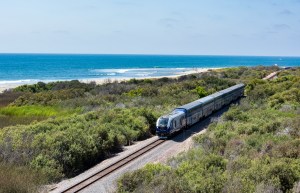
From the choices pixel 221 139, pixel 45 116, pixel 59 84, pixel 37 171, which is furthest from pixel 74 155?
pixel 59 84

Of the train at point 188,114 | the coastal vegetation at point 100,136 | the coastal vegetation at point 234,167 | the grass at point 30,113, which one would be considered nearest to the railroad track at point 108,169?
the train at point 188,114

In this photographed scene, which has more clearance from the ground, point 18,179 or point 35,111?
point 18,179

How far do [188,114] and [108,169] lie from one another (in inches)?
482

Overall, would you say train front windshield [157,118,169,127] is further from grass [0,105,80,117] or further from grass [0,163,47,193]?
grass [0,105,80,117]

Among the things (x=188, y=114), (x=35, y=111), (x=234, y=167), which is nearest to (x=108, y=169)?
(x=234, y=167)

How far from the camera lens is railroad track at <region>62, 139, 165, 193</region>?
1629cm

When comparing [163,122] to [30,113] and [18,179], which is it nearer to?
[18,179]

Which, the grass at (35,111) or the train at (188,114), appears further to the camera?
the grass at (35,111)

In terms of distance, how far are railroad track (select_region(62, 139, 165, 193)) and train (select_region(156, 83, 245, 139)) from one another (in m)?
1.23

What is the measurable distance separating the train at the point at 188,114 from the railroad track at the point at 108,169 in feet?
4.05

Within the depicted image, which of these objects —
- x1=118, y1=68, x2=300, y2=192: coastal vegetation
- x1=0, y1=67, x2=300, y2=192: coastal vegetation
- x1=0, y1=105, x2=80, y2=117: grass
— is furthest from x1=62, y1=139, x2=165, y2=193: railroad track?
x1=0, y1=105, x2=80, y2=117: grass

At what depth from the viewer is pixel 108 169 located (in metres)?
19.2

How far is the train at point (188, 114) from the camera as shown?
26.6 meters

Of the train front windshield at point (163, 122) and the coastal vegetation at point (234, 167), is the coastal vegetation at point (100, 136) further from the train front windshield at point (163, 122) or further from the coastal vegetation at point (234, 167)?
the train front windshield at point (163, 122)
